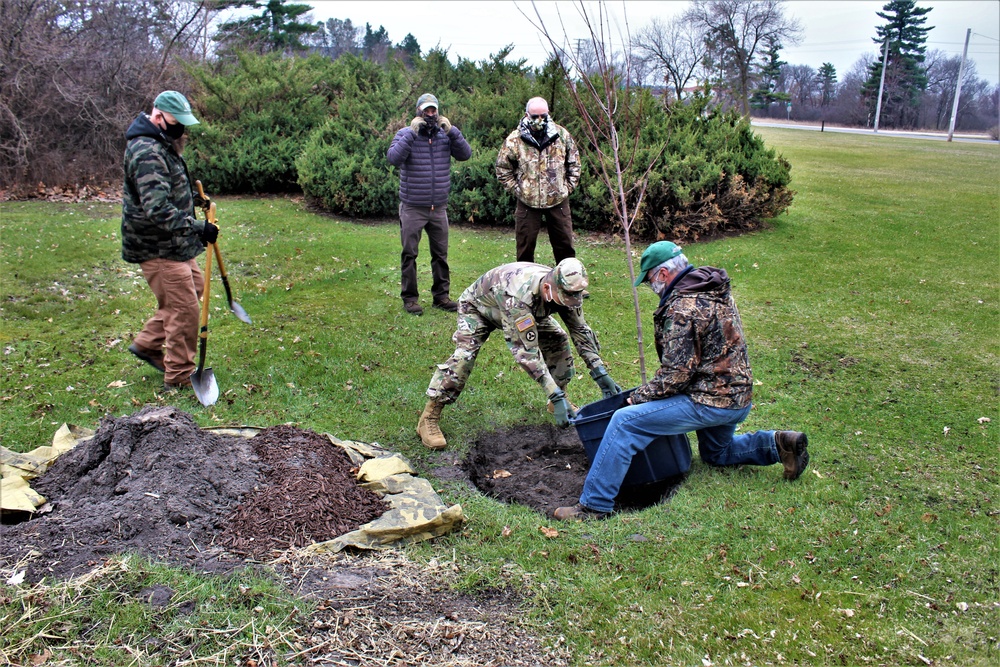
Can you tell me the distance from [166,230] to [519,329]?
9.69ft

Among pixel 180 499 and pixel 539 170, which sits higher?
pixel 539 170

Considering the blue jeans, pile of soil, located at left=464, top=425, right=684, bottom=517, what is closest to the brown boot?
pile of soil, located at left=464, top=425, right=684, bottom=517

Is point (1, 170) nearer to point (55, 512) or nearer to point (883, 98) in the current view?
point (55, 512)

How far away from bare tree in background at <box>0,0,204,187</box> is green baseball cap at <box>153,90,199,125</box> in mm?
10230

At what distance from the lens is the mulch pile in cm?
409

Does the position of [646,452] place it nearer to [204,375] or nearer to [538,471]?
[538,471]

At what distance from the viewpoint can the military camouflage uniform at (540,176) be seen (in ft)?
27.2

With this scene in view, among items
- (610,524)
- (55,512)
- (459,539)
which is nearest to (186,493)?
(55,512)

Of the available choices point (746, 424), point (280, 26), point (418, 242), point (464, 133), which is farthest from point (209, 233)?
point (280, 26)

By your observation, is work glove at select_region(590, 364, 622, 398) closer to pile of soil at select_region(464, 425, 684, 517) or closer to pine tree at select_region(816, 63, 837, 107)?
pile of soil at select_region(464, 425, 684, 517)

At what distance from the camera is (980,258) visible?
10.9 m

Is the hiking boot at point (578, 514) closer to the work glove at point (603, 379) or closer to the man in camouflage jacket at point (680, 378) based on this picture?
the man in camouflage jacket at point (680, 378)

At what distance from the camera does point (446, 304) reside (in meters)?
8.55

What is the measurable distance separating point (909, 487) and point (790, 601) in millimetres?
1649
